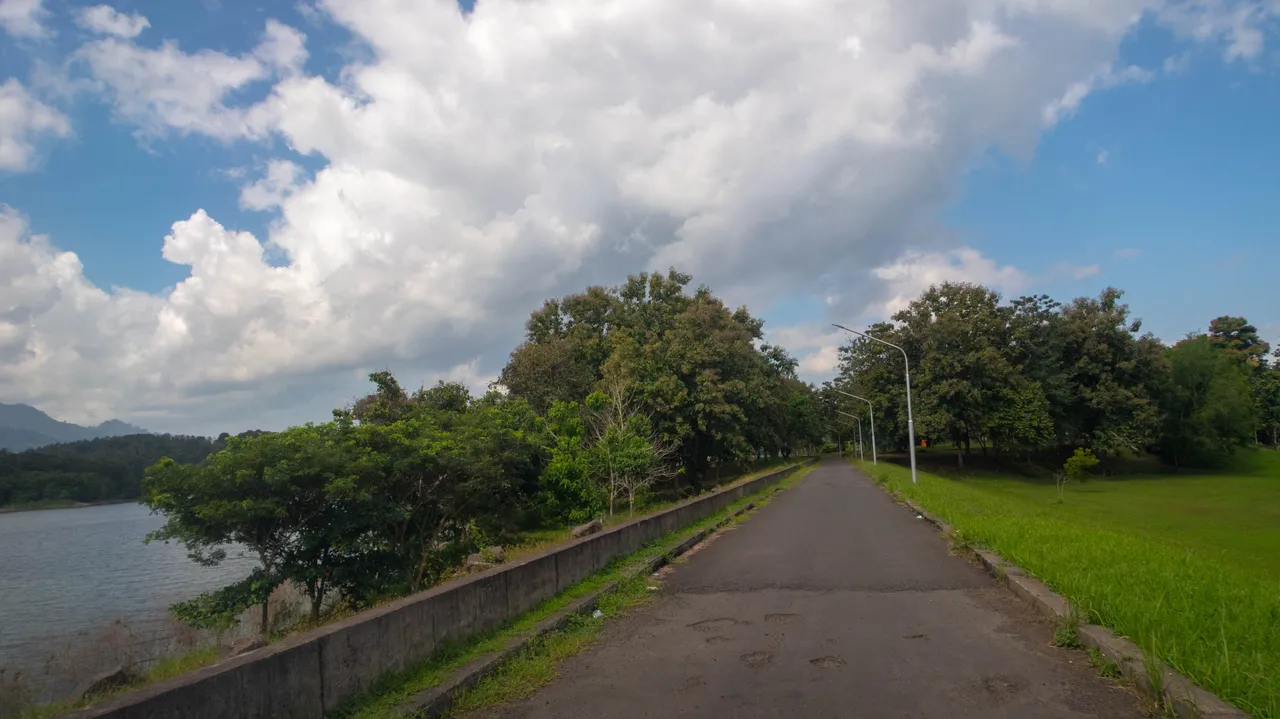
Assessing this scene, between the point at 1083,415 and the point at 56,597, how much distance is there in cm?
6157

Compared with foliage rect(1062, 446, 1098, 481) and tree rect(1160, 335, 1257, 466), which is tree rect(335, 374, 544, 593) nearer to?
foliage rect(1062, 446, 1098, 481)

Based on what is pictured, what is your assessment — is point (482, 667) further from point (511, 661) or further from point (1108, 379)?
point (1108, 379)

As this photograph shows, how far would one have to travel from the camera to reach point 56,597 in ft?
78.7

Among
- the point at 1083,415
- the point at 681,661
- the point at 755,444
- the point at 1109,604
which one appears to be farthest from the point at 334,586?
the point at 1083,415

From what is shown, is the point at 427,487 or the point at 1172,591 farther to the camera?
the point at 427,487

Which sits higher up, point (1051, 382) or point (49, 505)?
point (1051, 382)

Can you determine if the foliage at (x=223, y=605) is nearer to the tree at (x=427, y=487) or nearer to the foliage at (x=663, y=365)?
the tree at (x=427, y=487)

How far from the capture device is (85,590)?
2494 cm

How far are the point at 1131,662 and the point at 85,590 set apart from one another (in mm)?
29677

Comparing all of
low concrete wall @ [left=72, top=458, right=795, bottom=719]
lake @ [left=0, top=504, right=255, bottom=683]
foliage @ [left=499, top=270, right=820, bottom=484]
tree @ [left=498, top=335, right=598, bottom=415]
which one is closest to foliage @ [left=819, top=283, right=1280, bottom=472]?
foliage @ [left=499, top=270, right=820, bottom=484]

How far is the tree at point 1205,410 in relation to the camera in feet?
191

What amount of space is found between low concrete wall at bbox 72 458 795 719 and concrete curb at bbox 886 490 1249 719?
5210mm

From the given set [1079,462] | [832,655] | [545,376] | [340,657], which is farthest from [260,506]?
[1079,462]

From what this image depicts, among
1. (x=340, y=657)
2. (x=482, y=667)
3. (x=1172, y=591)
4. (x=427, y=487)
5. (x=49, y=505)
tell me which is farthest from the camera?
(x=49, y=505)
